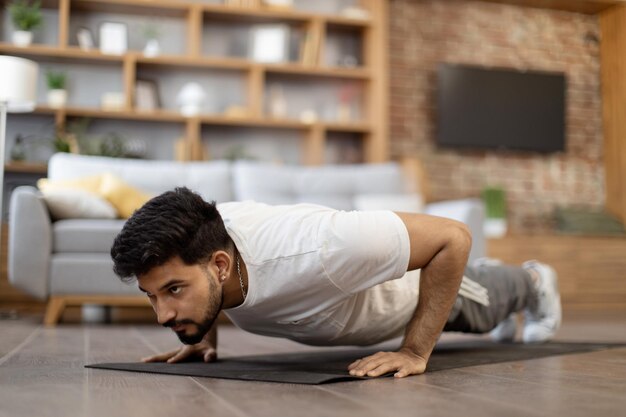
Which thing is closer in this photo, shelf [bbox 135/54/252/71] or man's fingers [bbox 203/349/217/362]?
man's fingers [bbox 203/349/217/362]

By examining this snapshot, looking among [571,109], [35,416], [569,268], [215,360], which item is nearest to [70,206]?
[215,360]

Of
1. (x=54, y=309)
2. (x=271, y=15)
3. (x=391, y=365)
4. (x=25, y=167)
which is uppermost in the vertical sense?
(x=271, y=15)

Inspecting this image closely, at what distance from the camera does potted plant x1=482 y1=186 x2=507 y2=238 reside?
5668 mm

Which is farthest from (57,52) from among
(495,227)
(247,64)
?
(495,227)

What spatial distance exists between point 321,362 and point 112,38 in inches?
163

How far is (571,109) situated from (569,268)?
1.68 meters

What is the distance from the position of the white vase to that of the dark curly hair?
4114mm

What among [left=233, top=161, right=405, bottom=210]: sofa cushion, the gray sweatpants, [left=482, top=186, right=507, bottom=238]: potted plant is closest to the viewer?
the gray sweatpants

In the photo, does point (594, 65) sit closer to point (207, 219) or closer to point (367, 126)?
point (367, 126)

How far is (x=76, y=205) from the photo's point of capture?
3.63m

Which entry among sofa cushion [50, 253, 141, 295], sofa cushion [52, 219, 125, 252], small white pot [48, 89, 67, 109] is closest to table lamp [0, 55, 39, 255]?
sofa cushion [52, 219, 125, 252]

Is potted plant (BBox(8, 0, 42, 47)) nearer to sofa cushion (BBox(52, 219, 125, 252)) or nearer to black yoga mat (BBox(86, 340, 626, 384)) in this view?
sofa cushion (BBox(52, 219, 125, 252))

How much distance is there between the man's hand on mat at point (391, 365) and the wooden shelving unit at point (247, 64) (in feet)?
12.8

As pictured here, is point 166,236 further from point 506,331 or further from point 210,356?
point 506,331
